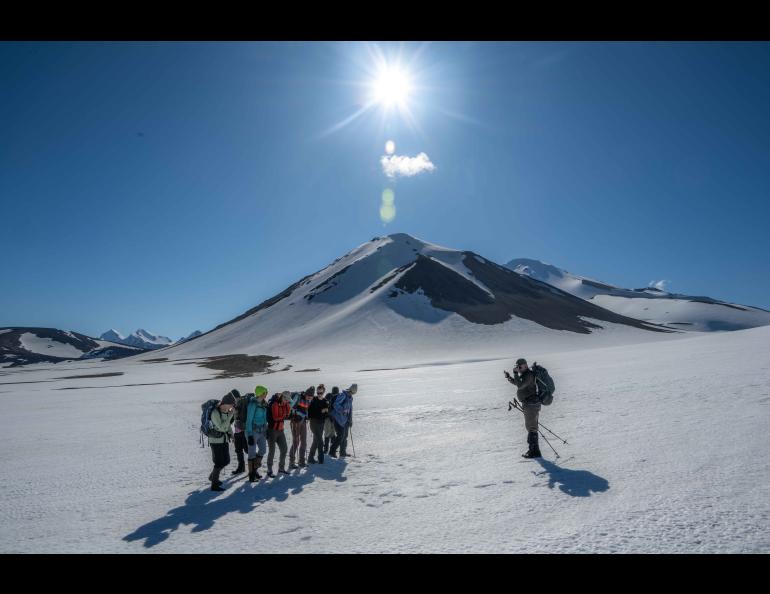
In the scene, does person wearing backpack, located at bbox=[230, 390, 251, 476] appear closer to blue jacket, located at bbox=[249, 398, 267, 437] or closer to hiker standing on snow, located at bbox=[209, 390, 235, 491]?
blue jacket, located at bbox=[249, 398, 267, 437]

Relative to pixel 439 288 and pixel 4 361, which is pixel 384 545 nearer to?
pixel 439 288

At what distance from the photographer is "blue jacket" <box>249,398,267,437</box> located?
410 inches

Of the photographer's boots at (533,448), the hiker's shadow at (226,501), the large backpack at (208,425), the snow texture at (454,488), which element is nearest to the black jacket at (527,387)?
the photographer's boots at (533,448)

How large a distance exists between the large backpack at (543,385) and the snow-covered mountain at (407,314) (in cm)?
7022

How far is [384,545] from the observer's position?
255 inches

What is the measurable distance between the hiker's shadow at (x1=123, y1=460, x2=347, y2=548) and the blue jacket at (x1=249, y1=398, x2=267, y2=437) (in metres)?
1.40

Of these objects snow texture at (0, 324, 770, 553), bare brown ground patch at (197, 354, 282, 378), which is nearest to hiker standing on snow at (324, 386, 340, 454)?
snow texture at (0, 324, 770, 553)

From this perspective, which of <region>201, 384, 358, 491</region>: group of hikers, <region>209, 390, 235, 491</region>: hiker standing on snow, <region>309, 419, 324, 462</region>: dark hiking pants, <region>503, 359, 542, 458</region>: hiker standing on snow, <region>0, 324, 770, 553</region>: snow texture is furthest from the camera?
<region>309, 419, 324, 462</region>: dark hiking pants

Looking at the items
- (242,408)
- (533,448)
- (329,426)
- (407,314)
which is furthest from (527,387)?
(407,314)

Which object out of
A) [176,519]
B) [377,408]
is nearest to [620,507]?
[176,519]

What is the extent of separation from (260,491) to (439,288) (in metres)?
120

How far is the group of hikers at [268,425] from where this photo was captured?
9.91 meters
